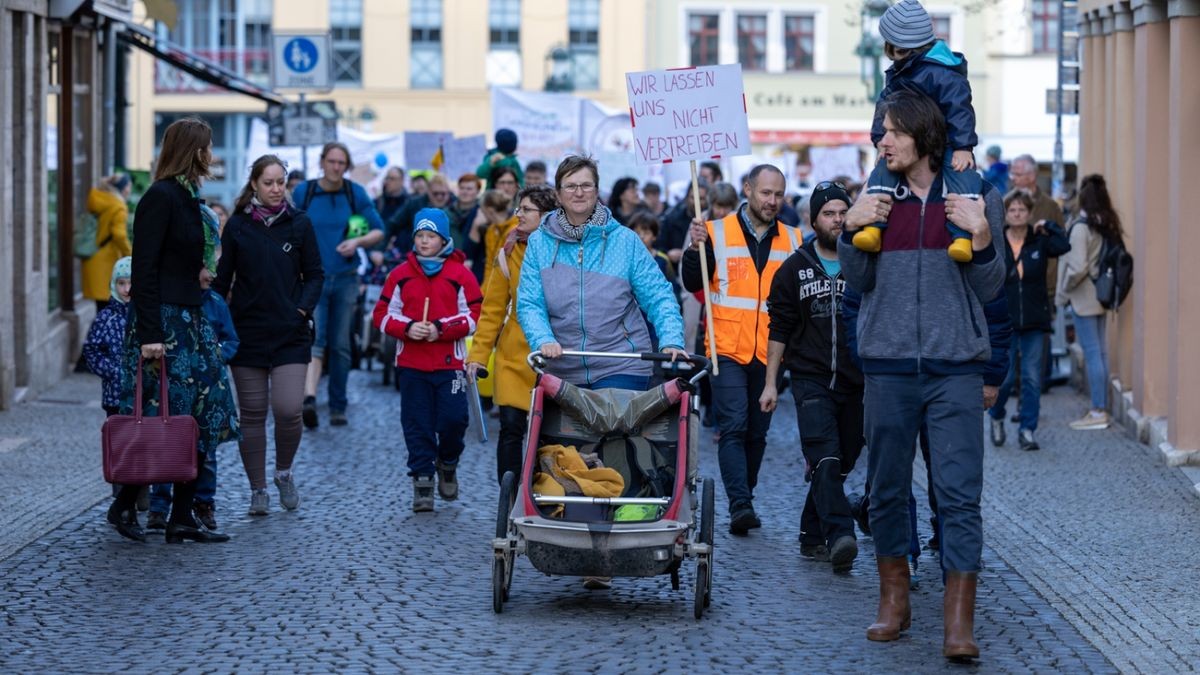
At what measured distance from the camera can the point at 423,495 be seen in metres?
11.8

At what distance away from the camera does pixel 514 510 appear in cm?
874

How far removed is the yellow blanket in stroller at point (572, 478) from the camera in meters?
8.85

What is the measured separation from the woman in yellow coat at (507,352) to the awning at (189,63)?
15383 mm

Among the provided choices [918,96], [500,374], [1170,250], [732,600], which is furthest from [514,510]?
[1170,250]

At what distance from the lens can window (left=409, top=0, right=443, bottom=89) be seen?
63969mm

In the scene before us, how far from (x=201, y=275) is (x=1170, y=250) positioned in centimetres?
685

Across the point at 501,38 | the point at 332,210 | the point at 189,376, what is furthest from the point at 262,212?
the point at 501,38

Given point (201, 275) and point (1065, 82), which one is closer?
point (201, 275)

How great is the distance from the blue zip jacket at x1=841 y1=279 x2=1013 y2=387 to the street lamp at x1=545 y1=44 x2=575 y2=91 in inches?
1691

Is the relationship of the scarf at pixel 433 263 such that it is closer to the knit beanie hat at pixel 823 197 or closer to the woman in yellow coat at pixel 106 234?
the knit beanie hat at pixel 823 197

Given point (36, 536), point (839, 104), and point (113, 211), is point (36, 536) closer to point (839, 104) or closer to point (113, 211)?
point (113, 211)

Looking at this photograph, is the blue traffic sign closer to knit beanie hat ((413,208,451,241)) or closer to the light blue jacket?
knit beanie hat ((413,208,451,241))

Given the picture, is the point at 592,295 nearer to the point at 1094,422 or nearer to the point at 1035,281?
the point at 1035,281

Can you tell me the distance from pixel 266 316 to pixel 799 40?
55255 mm
